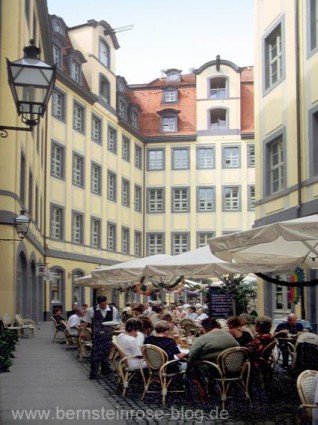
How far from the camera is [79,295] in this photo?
134ft

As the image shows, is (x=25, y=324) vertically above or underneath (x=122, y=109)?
underneath

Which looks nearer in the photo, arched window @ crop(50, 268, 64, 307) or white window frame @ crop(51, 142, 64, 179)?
white window frame @ crop(51, 142, 64, 179)

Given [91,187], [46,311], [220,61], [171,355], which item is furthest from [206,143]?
[171,355]

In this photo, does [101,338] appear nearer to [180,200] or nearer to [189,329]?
[189,329]

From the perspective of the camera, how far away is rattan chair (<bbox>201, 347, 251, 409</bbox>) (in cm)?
967

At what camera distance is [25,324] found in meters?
26.2

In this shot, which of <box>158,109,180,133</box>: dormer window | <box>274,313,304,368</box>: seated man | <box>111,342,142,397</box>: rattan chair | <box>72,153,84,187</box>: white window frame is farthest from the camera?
<box>158,109,180,133</box>: dormer window

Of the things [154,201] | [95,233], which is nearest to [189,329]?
[95,233]

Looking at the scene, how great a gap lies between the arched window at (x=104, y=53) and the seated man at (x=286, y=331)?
33027 millimetres

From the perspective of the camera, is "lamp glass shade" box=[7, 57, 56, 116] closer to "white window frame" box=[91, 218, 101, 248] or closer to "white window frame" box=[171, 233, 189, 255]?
"white window frame" box=[91, 218, 101, 248]

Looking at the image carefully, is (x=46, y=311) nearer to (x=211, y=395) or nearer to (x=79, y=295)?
(x=79, y=295)

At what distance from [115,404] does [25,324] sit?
55.4 ft

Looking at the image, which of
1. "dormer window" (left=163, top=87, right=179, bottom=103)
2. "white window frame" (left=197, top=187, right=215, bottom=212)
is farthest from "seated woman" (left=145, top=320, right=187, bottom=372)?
"dormer window" (left=163, top=87, right=179, bottom=103)

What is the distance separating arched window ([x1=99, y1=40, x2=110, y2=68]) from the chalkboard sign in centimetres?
2683
